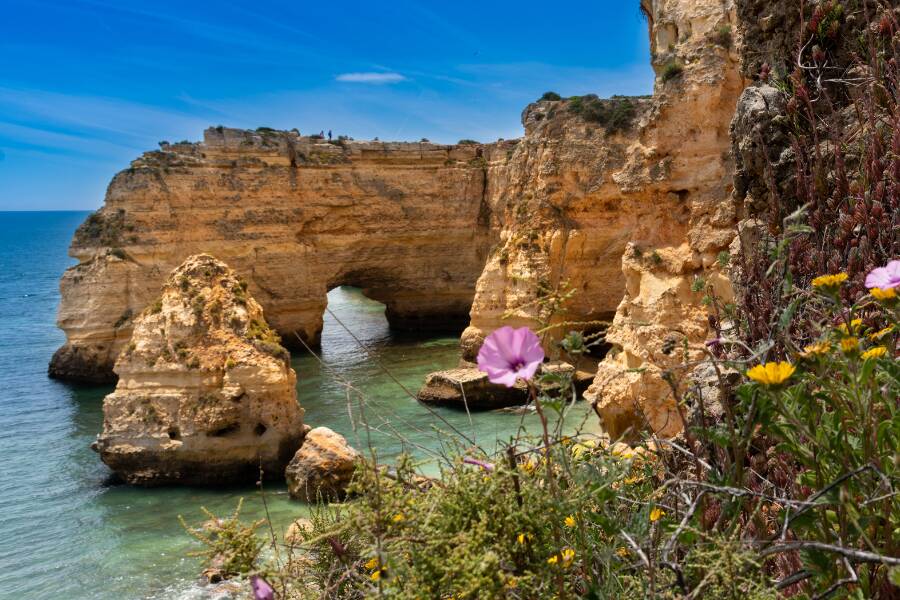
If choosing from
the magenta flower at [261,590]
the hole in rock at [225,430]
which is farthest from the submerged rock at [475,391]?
the magenta flower at [261,590]

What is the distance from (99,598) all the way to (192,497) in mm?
3360

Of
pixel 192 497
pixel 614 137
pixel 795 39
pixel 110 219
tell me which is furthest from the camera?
pixel 110 219

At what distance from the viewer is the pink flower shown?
1590mm

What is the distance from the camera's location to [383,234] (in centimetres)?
2914

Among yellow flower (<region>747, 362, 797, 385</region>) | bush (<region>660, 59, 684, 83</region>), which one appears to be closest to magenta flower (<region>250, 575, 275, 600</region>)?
yellow flower (<region>747, 362, 797, 385</region>)

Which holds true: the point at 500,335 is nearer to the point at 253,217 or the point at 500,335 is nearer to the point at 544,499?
the point at 544,499

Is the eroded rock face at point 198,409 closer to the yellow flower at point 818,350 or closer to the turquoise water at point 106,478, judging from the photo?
the turquoise water at point 106,478

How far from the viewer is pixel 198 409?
14008 millimetres

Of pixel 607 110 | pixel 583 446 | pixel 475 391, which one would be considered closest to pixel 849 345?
pixel 583 446

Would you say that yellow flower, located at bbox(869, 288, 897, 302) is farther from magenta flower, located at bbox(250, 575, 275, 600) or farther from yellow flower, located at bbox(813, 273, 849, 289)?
magenta flower, located at bbox(250, 575, 275, 600)

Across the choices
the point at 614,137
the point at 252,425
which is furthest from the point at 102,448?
the point at 614,137

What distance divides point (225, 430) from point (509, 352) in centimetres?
1350

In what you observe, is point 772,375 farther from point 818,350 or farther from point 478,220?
point 478,220

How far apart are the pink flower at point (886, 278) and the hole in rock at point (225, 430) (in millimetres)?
13723
